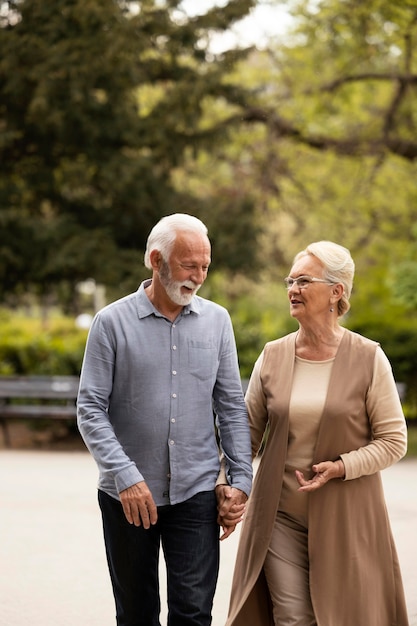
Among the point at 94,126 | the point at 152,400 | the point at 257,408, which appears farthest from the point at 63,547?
the point at 94,126

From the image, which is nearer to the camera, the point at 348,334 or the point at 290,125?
the point at 348,334

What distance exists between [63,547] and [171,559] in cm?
404

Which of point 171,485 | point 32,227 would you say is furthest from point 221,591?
point 32,227

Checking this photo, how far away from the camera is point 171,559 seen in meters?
4.01

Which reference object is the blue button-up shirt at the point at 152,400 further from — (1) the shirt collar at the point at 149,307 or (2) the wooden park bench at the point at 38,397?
(2) the wooden park bench at the point at 38,397

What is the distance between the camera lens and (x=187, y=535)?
3.97 m

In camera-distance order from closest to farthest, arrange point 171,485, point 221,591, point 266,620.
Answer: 1. point 171,485
2. point 266,620
3. point 221,591

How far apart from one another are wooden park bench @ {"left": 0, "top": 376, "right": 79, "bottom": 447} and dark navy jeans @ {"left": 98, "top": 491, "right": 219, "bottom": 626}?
10.1m

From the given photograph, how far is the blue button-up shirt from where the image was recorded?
12.9 ft

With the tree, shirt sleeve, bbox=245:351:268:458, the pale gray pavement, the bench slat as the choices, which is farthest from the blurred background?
shirt sleeve, bbox=245:351:268:458

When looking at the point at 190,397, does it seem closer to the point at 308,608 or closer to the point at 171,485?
the point at 171,485

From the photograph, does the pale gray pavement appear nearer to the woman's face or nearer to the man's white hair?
the woman's face

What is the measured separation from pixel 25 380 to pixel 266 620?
1131cm

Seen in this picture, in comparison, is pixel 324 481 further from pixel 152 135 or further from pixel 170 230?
pixel 152 135
